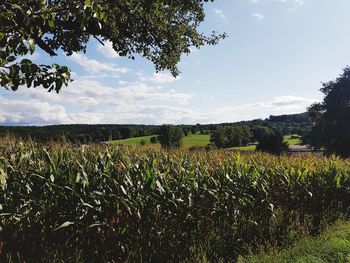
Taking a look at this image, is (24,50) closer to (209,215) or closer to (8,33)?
(8,33)

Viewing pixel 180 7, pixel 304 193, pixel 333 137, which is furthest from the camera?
pixel 333 137

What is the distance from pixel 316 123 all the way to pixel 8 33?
5302 centimetres

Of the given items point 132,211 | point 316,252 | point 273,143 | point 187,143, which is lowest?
point 187,143

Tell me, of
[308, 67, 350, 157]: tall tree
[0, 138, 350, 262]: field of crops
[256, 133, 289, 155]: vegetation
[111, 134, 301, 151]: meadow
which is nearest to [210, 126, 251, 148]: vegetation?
[111, 134, 301, 151]: meadow

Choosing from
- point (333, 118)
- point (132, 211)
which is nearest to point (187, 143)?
point (333, 118)

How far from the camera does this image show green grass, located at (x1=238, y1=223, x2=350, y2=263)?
644 centimetres

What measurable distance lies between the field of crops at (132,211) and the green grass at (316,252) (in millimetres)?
462

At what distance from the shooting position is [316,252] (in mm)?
6848

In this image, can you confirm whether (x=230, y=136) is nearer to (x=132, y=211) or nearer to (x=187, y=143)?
(x=187, y=143)

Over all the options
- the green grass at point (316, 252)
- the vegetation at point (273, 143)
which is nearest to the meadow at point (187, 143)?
the vegetation at point (273, 143)

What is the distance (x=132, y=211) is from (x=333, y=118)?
48.0 m

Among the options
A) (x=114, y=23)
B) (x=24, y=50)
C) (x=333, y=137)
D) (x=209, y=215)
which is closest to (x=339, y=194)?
(x=209, y=215)

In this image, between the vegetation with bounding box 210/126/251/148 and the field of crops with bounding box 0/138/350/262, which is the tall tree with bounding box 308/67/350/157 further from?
the field of crops with bounding box 0/138/350/262

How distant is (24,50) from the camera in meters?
3.09
